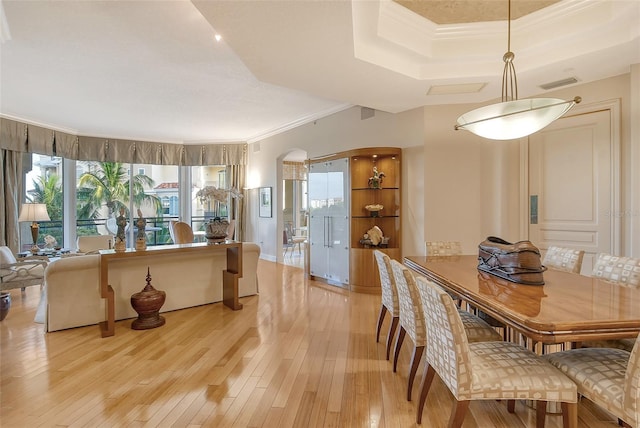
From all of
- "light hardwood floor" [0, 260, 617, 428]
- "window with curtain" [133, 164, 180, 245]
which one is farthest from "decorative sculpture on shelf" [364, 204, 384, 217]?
"window with curtain" [133, 164, 180, 245]

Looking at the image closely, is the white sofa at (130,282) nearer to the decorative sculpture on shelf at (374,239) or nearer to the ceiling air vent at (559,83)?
the decorative sculpture on shelf at (374,239)

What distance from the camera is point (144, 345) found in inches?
117

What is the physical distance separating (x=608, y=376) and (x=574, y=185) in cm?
300

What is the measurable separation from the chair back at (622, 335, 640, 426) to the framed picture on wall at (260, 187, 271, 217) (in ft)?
21.7

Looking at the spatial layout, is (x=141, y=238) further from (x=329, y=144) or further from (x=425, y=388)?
(x=329, y=144)

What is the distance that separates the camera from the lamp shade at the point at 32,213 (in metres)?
4.98

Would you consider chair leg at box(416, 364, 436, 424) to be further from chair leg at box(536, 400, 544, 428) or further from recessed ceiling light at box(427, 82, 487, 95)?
recessed ceiling light at box(427, 82, 487, 95)

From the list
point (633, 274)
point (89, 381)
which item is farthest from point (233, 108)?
point (633, 274)

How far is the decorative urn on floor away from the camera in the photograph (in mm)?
3354

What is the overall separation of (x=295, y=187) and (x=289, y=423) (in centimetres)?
812

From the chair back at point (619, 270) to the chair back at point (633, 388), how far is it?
1303 millimetres

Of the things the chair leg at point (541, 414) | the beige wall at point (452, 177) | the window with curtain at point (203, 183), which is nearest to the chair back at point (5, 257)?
the window with curtain at point (203, 183)

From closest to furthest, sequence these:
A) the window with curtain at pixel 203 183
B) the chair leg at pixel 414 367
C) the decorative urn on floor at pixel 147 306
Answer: the chair leg at pixel 414 367, the decorative urn on floor at pixel 147 306, the window with curtain at pixel 203 183

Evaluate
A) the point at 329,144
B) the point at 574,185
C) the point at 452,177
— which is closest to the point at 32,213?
the point at 329,144
